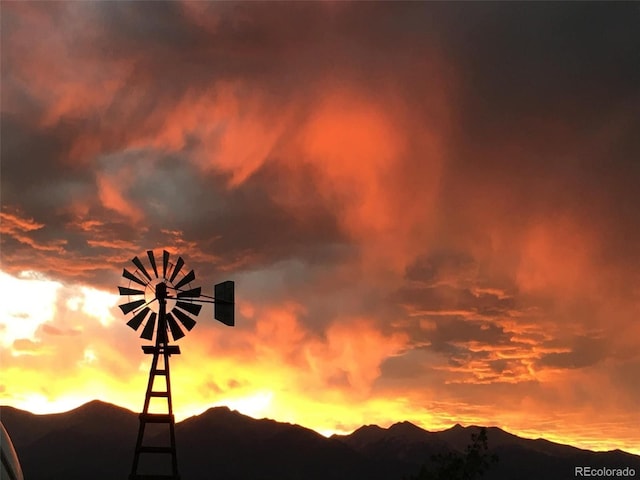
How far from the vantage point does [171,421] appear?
123 ft

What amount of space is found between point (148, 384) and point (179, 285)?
4500mm

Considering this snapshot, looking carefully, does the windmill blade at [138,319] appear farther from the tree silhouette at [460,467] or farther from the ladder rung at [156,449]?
the tree silhouette at [460,467]

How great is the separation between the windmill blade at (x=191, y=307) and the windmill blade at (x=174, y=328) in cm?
64

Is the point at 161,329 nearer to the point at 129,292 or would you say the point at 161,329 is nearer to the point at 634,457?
the point at 129,292

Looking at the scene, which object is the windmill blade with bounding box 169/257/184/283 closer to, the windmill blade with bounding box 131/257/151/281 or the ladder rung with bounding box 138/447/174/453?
the windmill blade with bounding box 131/257/151/281

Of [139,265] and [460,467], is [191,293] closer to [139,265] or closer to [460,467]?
[139,265]

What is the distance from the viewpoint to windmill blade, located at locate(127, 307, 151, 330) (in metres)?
37.5

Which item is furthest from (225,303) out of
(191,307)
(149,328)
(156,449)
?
(156,449)

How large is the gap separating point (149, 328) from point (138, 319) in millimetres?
644

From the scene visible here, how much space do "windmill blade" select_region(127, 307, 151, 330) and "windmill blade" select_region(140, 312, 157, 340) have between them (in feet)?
0.96

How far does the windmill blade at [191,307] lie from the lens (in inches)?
1491

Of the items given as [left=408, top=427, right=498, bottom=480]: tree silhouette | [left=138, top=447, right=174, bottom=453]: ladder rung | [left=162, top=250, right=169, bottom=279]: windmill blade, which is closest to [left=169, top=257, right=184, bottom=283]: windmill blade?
[left=162, top=250, right=169, bottom=279]: windmill blade

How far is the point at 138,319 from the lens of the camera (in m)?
37.6

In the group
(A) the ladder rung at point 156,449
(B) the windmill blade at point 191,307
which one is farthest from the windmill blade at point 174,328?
(A) the ladder rung at point 156,449
